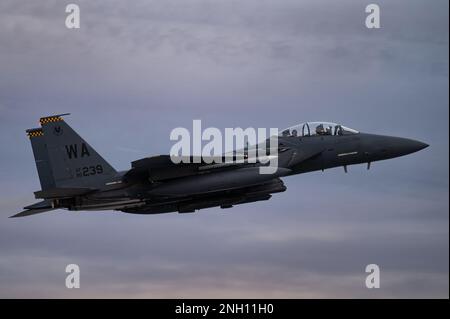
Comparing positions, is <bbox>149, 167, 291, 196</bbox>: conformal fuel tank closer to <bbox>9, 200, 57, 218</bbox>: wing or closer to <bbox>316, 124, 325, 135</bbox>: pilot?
<bbox>316, 124, 325, 135</bbox>: pilot

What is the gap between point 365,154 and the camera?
29109 millimetres

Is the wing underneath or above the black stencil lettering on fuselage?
underneath

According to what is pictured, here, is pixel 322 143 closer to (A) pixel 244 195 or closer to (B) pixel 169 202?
(A) pixel 244 195

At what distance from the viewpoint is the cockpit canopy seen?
28984 millimetres

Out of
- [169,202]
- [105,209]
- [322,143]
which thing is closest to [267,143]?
[322,143]

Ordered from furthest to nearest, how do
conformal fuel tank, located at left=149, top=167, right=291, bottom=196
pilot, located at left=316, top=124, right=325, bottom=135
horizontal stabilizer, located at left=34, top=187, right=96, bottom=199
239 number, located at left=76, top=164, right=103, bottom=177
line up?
pilot, located at left=316, top=124, right=325, bottom=135, 239 number, located at left=76, top=164, right=103, bottom=177, conformal fuel tank, located at left=149, top=167, right=291, bottom=196, horizontal stabilizer, located at left=34, top=187, right=96, bottom=199

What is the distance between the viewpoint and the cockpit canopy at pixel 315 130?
29.0 m

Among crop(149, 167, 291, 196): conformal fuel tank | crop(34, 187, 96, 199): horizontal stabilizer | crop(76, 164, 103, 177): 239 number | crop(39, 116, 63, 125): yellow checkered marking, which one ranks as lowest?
crop(34, 187, 96, 199): horizontal stabilizer

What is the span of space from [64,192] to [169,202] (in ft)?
11.4

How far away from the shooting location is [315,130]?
1145 inches

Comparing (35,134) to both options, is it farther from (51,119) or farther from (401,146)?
(401,146)

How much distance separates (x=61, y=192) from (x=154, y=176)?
9.25ft

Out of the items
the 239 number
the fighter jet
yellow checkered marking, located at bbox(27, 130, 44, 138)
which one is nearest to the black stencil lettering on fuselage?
A: the fighter jet
